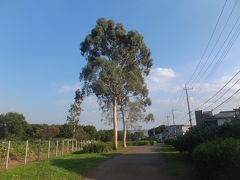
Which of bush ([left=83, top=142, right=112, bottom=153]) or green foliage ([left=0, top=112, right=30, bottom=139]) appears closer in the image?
bush ([left=83, top=142, right=112, bottom=153])

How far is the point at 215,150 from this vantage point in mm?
7891

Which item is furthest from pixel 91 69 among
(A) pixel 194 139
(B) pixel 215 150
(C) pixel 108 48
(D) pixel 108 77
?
(B) pixel 215 150

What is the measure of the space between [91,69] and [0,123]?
59.1 metres

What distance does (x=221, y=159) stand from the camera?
7629 mm

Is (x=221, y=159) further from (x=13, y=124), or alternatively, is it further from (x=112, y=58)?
(x=13, y=124)

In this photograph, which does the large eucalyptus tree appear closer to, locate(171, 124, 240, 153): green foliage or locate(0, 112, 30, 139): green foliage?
locate(171, 124, 240, 153): green foliage

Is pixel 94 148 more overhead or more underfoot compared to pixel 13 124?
more underfoot

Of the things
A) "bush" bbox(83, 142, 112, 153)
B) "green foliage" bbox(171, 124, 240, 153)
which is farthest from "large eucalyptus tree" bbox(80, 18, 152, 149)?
"green foliage" bbox(171, 124, 240, 153)

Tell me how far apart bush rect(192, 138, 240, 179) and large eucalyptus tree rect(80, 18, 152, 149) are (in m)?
20.8

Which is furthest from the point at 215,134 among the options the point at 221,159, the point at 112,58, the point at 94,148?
the point at 112,58

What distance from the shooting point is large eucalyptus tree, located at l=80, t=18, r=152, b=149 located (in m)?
28.3

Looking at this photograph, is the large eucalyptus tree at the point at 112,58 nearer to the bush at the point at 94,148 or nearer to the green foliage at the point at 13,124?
the bush at the point at 94,148

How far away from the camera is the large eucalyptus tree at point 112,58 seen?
92.8 ft

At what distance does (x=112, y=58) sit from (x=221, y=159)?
25.0 meters
